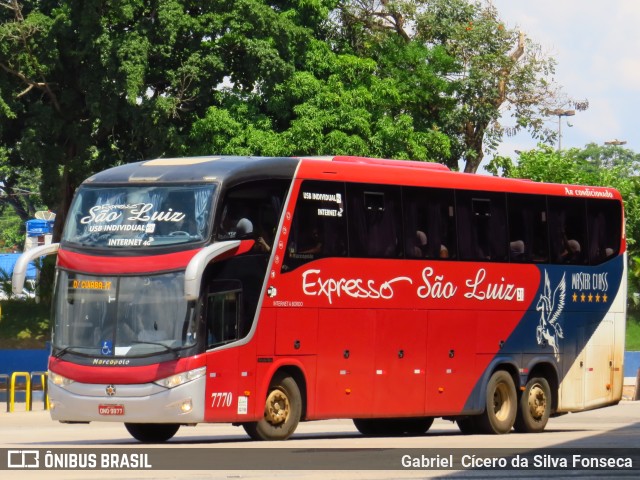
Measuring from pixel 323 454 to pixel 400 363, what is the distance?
5.18 metres

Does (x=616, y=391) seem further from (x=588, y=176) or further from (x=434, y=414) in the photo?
(x=588, y=176)

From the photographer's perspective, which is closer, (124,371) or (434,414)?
(124,371)

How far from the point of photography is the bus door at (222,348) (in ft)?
63.9

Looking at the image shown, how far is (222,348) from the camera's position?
19719 mm

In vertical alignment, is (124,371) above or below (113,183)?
below

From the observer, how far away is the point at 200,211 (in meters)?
19.6

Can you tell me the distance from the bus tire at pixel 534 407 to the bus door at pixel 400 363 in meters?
2.69

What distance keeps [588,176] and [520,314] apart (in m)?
38.2

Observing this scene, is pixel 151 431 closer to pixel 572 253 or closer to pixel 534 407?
pixel 534 407

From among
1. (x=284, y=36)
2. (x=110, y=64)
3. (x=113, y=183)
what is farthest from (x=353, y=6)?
(x=113, y=183)

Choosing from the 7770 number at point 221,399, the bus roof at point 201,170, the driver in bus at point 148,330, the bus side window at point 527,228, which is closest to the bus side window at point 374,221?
the bus roof at point 201,170

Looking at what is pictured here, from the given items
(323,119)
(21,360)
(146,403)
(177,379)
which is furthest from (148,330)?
(21,360)

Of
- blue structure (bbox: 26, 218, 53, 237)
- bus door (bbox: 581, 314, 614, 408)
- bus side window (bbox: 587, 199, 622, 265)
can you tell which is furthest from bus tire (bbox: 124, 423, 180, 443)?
blue structure (bbox: 26, 218, 53, 237)

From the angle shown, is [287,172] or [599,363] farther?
[599,363]
